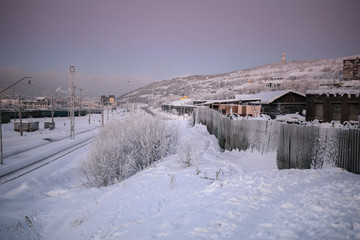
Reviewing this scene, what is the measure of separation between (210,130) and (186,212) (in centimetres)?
1460

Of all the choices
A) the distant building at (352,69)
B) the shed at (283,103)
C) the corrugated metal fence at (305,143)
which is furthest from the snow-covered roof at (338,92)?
the distant building at (352,69)

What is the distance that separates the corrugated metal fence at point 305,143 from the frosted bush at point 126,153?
569 centimetres

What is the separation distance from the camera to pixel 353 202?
3871 mm

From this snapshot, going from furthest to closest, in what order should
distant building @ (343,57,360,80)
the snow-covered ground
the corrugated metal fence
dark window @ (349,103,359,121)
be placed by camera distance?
distant building @ (343,57,360,80)
dark window @ (349,103,359,121)
the corrugated metal fence
the snow-covered ground

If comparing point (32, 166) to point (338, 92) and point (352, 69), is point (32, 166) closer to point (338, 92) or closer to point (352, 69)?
point (338, 92)

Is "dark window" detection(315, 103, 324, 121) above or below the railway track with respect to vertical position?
above

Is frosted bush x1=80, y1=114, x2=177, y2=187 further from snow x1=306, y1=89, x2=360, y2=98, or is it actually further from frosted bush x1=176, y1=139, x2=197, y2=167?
snow x1=306, y1=89, x2=360, y2=98

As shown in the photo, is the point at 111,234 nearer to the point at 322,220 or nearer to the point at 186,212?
the point at 186,212

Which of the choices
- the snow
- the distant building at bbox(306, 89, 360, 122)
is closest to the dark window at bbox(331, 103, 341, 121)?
the distant building at bbox(306, 89, 360, 122)

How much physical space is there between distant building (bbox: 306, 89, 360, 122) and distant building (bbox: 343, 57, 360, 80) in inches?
1000

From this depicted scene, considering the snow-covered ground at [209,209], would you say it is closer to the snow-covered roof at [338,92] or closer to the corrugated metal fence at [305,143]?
the corrugated metal fence at [305,143]

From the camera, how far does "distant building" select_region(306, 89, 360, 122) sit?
19.3m

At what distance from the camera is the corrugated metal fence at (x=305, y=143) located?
18.0 ft

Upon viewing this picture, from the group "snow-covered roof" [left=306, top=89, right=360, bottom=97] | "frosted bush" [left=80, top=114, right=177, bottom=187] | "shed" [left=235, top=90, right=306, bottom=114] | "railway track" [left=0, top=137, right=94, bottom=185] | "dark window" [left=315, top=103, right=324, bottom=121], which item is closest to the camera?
"frosted bush" [left=80, top=114, right=177, bottom=187]
